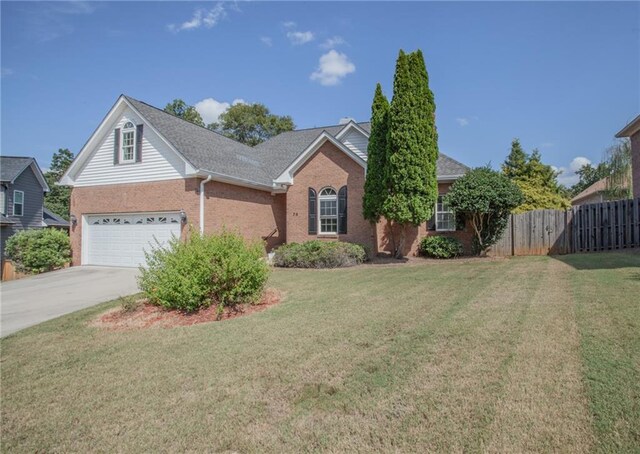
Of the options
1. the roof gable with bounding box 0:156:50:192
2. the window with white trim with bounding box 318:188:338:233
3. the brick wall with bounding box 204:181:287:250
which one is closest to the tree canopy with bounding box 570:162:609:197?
the window with white trim with bounding box 318:188:338:233

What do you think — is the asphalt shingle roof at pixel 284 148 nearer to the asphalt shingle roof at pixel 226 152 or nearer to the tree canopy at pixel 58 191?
the asphalt shingle roof at pixel 226 152

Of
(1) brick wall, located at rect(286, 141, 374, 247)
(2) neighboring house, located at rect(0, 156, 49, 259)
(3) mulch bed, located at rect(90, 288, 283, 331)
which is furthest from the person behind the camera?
(2) neighboring house, located at rect(0, 156, 49, 259)

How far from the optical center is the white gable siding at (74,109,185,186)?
1513 cm

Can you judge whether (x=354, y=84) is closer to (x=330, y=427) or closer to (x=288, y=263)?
(x=288, y=263)

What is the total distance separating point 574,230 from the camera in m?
14.8

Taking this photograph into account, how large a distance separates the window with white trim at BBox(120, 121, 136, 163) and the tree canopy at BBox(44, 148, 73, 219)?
87.5ft

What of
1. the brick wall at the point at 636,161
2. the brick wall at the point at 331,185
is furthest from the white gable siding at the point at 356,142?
the brick wall at the point at 636,161

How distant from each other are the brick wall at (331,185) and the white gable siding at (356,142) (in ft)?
4.13

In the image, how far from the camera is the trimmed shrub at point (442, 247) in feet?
49.3

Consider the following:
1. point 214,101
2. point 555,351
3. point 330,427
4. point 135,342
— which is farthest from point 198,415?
point 214,101

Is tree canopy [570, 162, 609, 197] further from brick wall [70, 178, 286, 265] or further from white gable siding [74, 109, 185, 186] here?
white gable siding [74, 109, 185, 186]

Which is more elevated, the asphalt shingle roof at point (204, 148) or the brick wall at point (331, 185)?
the asphalt shingle roof at point (204, 148)

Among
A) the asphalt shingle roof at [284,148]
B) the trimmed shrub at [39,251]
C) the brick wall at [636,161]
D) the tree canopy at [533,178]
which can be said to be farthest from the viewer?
the tree canopy at [533,178]

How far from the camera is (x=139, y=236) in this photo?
15867 mm
